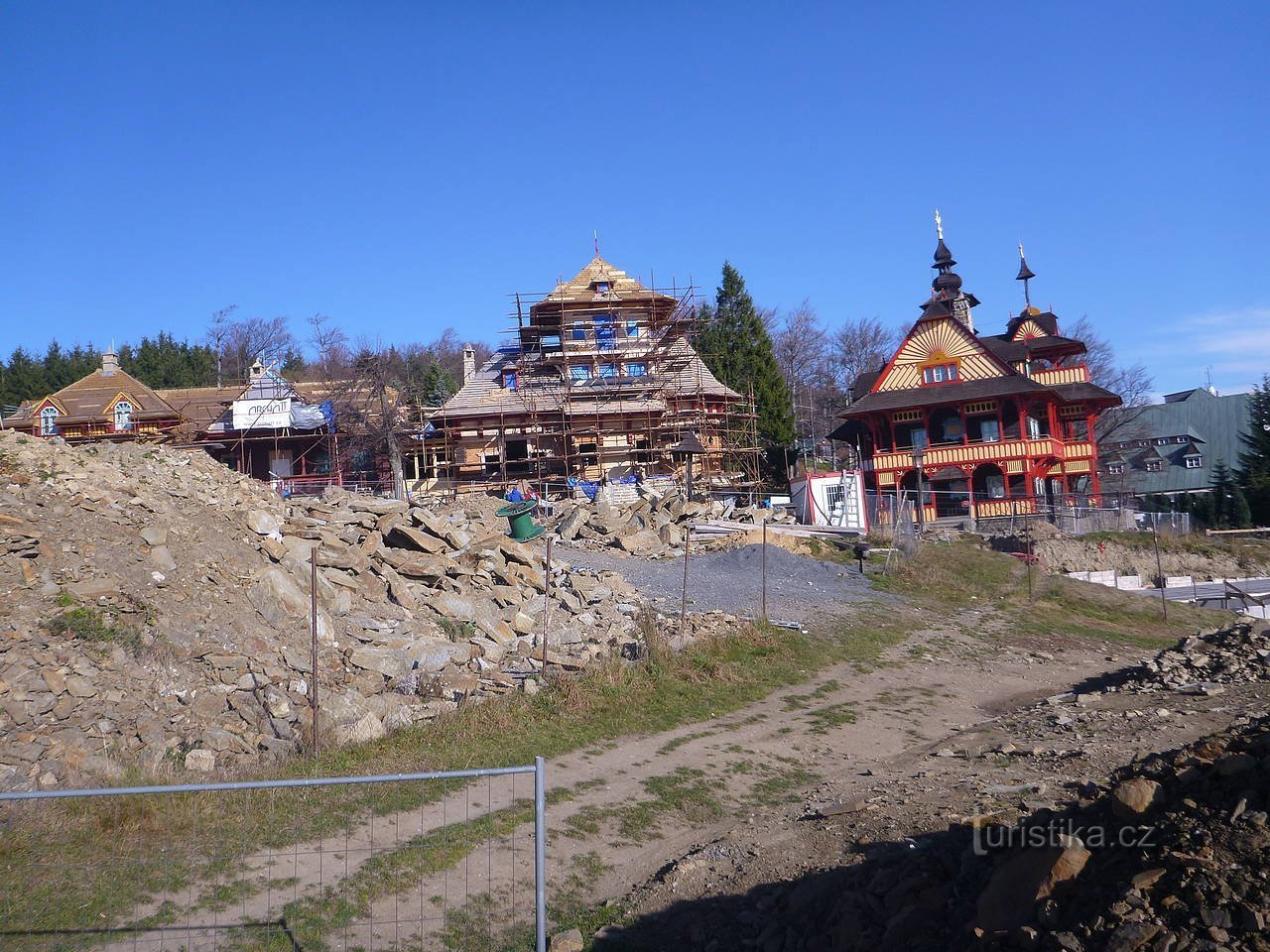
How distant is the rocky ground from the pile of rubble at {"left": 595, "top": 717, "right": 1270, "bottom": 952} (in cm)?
1

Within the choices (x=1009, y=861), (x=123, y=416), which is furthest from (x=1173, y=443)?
(x=1009, y=861)

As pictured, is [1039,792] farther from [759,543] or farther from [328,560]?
[759,543]

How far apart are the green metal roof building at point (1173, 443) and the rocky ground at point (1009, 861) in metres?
52.9

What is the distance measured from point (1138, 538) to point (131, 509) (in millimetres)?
32989

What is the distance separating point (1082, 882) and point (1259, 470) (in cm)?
4762

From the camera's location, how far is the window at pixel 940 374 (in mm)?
43969

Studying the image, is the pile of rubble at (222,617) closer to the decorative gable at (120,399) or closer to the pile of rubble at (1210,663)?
the pile of rubble at (1210,663)

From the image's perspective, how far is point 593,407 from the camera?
141ft

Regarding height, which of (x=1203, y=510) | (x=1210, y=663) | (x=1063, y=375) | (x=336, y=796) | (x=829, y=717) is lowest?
(x=829, y=717)

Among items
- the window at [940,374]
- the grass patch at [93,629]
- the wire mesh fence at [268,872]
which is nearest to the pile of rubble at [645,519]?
the window at [940,374]

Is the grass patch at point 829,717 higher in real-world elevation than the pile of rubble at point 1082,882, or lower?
lower

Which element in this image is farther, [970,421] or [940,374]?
[940,374]

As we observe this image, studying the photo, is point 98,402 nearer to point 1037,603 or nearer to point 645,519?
point 645,519

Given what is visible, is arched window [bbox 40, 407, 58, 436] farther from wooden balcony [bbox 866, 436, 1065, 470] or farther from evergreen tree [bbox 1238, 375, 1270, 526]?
evergreen tree [bbox 1238, 375, 1270, 526]
